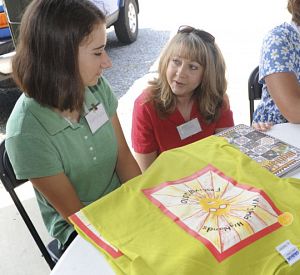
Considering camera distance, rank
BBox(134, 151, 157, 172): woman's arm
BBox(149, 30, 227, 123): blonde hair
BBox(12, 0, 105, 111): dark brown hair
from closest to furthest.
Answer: BBox(12, 0, 105, 111): dark brown hair
BBox(149, 30, 227, 123): blonde hair
BBox(134, 151, 157, 172): woman's arm

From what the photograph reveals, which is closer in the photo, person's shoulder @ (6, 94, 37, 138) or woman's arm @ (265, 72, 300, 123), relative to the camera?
person's shoulder @ (6, 94, 37, 138)

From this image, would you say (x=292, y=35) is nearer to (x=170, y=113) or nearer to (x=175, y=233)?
(x=170, y=113)

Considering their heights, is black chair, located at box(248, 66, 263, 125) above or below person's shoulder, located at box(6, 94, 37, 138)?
below

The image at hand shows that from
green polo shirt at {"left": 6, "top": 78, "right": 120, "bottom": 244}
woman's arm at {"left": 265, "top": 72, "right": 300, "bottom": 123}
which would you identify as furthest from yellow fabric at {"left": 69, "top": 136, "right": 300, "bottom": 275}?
woman's arm at {"left": 265, "top": 72, "right": 300, "bottom": 123}

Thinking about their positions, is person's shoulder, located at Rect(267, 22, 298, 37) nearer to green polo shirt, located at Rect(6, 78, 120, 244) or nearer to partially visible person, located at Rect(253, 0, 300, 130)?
partially visible person, located at Rect(253, 0, 300, 130)

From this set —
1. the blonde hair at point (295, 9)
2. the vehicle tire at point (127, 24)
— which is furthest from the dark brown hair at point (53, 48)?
the vehicle tire at point (127, 24)

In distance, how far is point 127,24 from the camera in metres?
4.54

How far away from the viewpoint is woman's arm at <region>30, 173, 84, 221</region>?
46.6 inches

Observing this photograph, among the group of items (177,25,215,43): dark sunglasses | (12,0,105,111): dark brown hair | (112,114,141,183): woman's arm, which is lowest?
(112,114,141,183): woman's arm

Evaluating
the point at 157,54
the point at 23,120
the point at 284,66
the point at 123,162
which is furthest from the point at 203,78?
the point at 157,54

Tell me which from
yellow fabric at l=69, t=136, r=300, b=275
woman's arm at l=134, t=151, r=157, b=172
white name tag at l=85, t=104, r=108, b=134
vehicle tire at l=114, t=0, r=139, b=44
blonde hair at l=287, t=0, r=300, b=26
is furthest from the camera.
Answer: vehicle tire at l=114, t=0, r=139, b=44

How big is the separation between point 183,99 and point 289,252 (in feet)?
3.40

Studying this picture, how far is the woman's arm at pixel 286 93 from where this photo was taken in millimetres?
1400

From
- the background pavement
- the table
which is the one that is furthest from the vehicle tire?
the table
